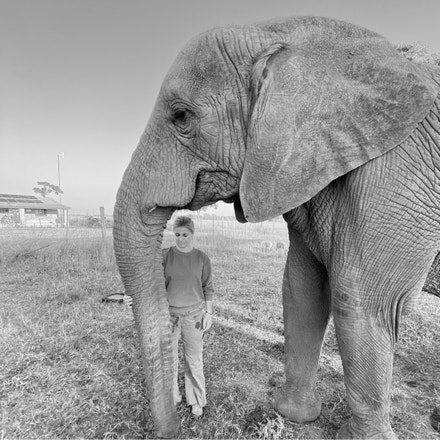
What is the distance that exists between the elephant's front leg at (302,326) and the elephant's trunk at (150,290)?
43.3 inches

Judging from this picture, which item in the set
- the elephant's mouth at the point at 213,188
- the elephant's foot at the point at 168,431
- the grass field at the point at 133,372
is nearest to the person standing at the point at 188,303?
the grass field at the point at 133,372

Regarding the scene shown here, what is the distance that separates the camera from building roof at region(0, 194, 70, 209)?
42594 mm

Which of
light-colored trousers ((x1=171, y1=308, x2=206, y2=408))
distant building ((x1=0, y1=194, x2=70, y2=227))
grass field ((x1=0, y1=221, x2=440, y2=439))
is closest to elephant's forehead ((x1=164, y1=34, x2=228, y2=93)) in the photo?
light-colored trousers ((x1=171, y1=308, x2=206, y2=408))

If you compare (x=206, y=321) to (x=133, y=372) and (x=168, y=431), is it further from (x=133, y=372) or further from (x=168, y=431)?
(x=133, y=372)

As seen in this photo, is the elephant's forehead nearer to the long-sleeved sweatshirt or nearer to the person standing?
the person standing

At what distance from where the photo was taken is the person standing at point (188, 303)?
9.02 feet

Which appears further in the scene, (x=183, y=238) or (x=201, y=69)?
(x=183, y=238)

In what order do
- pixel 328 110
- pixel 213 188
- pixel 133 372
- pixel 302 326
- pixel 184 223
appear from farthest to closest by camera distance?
pixel 133 372
pixel 184 223
pixel 302 326
pixel 213 188
pixel 328 110

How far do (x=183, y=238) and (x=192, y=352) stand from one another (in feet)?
3.45

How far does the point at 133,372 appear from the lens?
130 inches

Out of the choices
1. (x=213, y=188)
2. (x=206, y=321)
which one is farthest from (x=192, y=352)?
(x=213, y=188)

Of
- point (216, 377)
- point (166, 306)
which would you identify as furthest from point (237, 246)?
point (166, 306)

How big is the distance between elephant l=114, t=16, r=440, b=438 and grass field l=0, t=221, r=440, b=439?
2.45 ft

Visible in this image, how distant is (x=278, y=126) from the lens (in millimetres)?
1527
